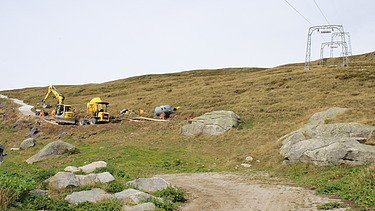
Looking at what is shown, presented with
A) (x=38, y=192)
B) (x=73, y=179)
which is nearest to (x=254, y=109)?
(x=73, y=179)

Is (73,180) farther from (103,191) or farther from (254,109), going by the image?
(254,109)

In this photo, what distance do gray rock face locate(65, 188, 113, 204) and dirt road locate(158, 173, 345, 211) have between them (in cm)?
309

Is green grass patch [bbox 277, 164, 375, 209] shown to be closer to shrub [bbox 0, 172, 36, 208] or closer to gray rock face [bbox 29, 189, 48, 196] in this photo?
gray rock face [bbox 29, 189, 48, 196]

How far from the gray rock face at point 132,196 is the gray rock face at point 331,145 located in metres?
12.0

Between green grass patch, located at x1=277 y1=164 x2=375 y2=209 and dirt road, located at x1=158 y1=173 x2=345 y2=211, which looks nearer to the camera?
green grass patch, located at x1=277 y1=164 x2=375 y2=209

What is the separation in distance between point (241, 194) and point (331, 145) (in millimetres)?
8331

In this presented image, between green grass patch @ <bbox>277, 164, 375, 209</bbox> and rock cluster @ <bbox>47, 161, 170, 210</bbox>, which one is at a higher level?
rock cluster @ <bbox>47, 161, 170, 210</bbox>

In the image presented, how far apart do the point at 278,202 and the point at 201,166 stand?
11482 millimetres

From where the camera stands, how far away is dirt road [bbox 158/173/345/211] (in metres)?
15.4

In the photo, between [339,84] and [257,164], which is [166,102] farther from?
[257,164]

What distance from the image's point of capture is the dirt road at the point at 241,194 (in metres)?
15.4

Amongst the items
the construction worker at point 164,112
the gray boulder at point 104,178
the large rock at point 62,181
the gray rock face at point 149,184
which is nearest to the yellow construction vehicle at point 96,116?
the construction worker at point 164,112

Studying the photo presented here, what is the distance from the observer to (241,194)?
58.3 feet

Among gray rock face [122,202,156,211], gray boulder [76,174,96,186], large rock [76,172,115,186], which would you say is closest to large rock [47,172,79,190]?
gray boulder [76,174,96,186]
